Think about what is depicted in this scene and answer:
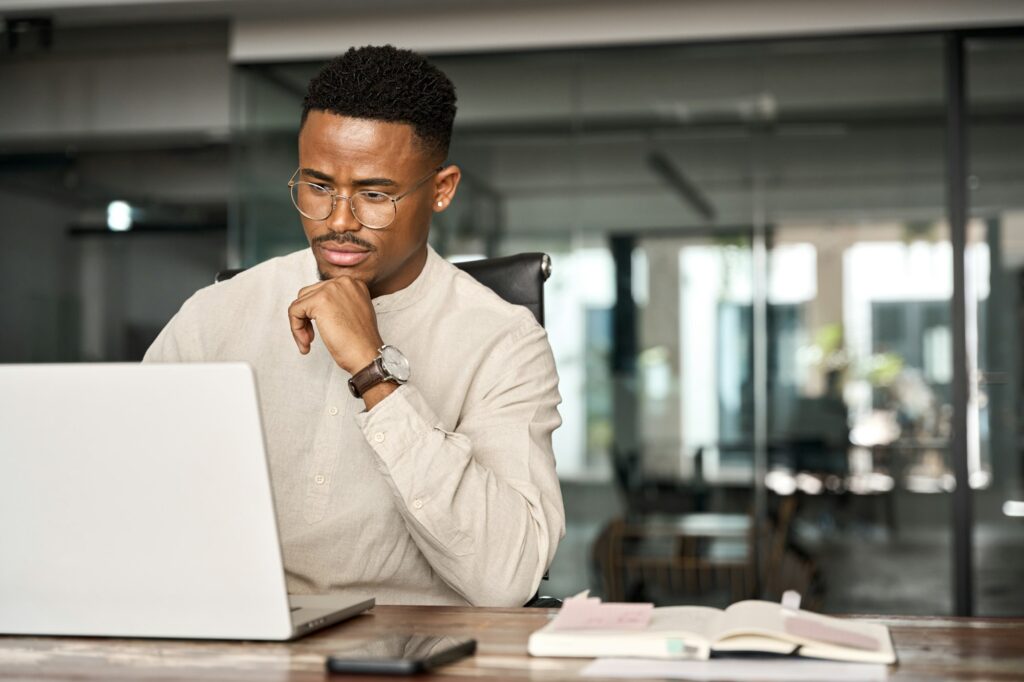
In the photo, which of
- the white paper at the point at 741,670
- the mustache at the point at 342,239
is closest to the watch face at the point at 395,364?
the mustache at the point at 342,239

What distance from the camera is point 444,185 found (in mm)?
1949

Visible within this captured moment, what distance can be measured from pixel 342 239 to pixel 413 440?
0.38 meters

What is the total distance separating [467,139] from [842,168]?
156 cm

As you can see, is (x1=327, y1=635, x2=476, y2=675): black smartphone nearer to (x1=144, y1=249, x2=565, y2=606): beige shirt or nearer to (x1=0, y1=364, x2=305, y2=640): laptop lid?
(x1=0, y1=364, x2=305, y2=640): laptop lid

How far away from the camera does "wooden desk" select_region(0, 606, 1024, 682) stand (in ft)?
3.77

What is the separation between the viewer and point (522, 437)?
1.77 m

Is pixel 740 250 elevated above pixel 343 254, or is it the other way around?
pixel 740 250

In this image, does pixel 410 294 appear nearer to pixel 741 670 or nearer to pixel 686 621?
pixel 686 621

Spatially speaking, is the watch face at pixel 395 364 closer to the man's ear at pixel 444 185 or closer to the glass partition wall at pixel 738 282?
the man's ear at pixel 444 185

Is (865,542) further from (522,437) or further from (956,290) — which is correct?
(522,437)

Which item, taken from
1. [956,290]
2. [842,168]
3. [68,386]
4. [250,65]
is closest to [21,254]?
[250,65]

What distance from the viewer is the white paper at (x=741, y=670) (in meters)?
1.13

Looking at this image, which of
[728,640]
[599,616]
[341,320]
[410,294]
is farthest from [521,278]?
[728,640]

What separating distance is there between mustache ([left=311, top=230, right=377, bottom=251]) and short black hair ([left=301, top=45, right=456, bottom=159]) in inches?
6.8
